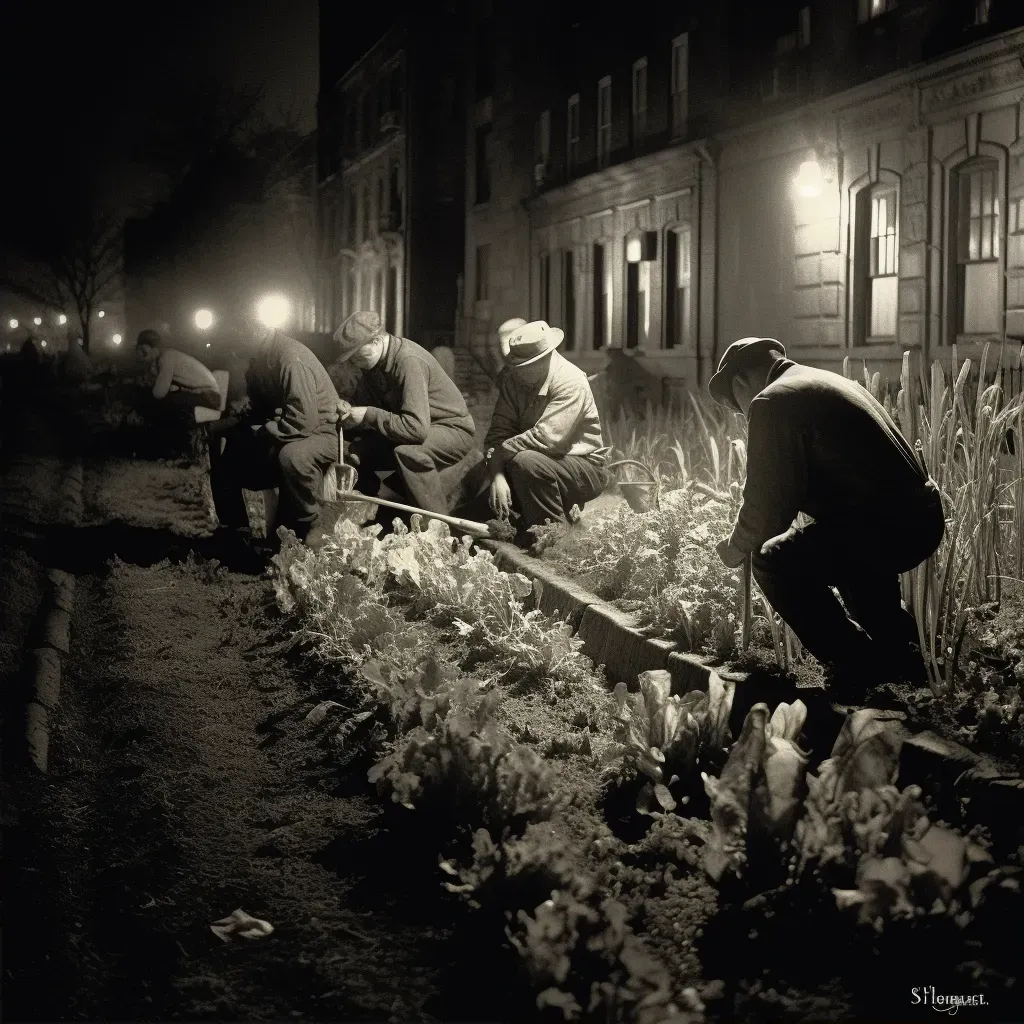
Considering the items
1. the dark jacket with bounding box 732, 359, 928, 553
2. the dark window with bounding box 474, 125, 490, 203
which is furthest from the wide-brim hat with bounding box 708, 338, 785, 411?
the dark window with bounding box 474, 125, 490, 203

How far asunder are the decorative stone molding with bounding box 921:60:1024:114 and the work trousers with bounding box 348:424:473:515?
365 inches

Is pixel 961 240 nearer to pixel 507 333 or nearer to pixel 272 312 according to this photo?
pixel 272 312

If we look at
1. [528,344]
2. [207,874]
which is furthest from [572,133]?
[207,874]

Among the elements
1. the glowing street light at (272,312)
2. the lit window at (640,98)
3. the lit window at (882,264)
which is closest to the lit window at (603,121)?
the lit window at (640,98)

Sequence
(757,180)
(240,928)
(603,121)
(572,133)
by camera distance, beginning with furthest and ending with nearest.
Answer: (572,133) → (603,121) → (757,180) → (240,928)

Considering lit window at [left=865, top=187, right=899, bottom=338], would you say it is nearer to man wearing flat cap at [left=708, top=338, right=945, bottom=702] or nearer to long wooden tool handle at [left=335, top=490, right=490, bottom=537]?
long wooden tool handle at [left=335, top=490, right=490, bottom=537]

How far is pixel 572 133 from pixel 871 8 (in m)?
11.3

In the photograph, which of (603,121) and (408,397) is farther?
(603,121)

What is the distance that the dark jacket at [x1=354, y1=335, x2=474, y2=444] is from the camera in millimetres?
8836

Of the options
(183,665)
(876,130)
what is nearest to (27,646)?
(183,665)

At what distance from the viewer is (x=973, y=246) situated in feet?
52.3

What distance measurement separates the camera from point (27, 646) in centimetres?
739

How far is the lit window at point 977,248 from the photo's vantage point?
1562 cm

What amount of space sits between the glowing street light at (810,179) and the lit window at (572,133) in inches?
395
